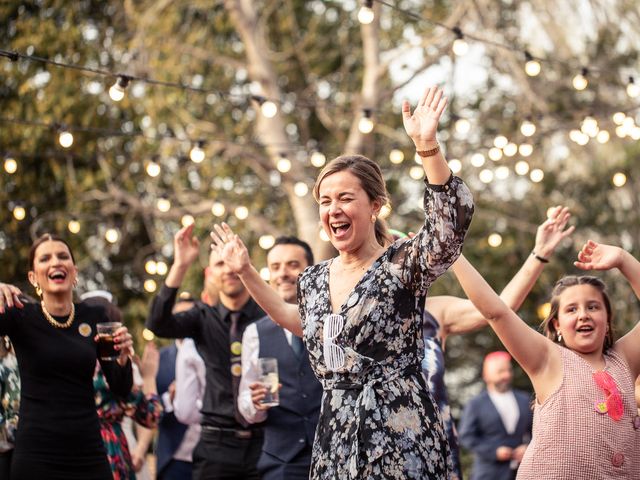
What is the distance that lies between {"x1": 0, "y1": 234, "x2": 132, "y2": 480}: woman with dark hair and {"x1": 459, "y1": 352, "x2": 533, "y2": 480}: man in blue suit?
451cm

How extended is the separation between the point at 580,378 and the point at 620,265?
→ 0.48m

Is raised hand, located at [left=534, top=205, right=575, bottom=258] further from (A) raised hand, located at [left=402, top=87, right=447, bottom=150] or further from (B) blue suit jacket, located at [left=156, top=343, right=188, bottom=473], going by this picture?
(B) blue suit jacket, located at [left=156, top=343, right=188, bottom=473]

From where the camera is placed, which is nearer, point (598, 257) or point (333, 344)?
point (333, 344)

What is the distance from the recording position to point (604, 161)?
58.5 ft

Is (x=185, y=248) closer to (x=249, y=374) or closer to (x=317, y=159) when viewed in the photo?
(x=249, y=374)

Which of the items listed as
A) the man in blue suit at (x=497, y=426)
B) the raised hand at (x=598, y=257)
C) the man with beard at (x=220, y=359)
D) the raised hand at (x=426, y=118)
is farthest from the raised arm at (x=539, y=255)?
the man in blue suit at (x=497, y=426)

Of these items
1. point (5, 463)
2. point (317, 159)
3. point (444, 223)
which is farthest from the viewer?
point (317, 159)

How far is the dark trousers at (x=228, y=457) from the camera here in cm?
531

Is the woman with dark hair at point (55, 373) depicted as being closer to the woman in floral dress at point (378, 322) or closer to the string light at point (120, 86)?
the woman in floral dress at point (378, 322)

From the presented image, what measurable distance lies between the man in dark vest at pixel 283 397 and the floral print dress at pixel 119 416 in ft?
2.47

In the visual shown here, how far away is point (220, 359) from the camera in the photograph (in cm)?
556

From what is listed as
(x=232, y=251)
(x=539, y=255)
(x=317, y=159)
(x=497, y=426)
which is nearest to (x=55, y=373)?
(x=232, y=251)

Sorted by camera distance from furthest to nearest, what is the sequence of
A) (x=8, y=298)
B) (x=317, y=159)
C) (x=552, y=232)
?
(x=317, y=159), (x=8, y=298), (x=552, y=232)

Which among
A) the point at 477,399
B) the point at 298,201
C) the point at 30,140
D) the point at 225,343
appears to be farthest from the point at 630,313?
the point at 225,343
